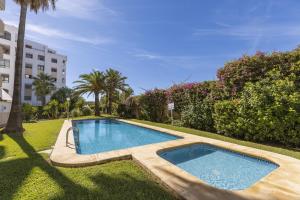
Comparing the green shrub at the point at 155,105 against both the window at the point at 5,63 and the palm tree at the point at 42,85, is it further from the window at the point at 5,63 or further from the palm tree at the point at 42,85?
the window at the point at 5,63

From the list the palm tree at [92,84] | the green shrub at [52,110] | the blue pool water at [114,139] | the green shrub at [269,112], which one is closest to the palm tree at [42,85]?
the green shrub at [52,110]

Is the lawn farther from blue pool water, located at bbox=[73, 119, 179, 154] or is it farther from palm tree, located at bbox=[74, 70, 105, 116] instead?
palm tree, located at bbox=[74, 70, 105, 116]

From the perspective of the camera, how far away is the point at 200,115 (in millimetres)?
14352

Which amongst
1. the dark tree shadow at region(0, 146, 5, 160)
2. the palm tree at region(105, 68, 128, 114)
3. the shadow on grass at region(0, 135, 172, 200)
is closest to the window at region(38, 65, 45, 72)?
the palm tree at region(105, 68, 128, 114)

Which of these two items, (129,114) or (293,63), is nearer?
(293,63)

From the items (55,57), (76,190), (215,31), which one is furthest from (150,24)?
(55,57)

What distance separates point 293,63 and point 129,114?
20.8 meters

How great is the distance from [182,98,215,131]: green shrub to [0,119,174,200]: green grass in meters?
9.00

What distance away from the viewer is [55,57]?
173 ft

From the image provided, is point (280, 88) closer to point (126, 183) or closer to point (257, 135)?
point (257, 135)

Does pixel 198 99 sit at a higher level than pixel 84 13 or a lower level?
lower

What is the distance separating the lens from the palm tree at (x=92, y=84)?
29094 millimetres

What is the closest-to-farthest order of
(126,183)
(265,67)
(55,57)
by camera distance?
(126,183) → (265,67) → (55,57)

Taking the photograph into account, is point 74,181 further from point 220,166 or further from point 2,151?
point 2,151
